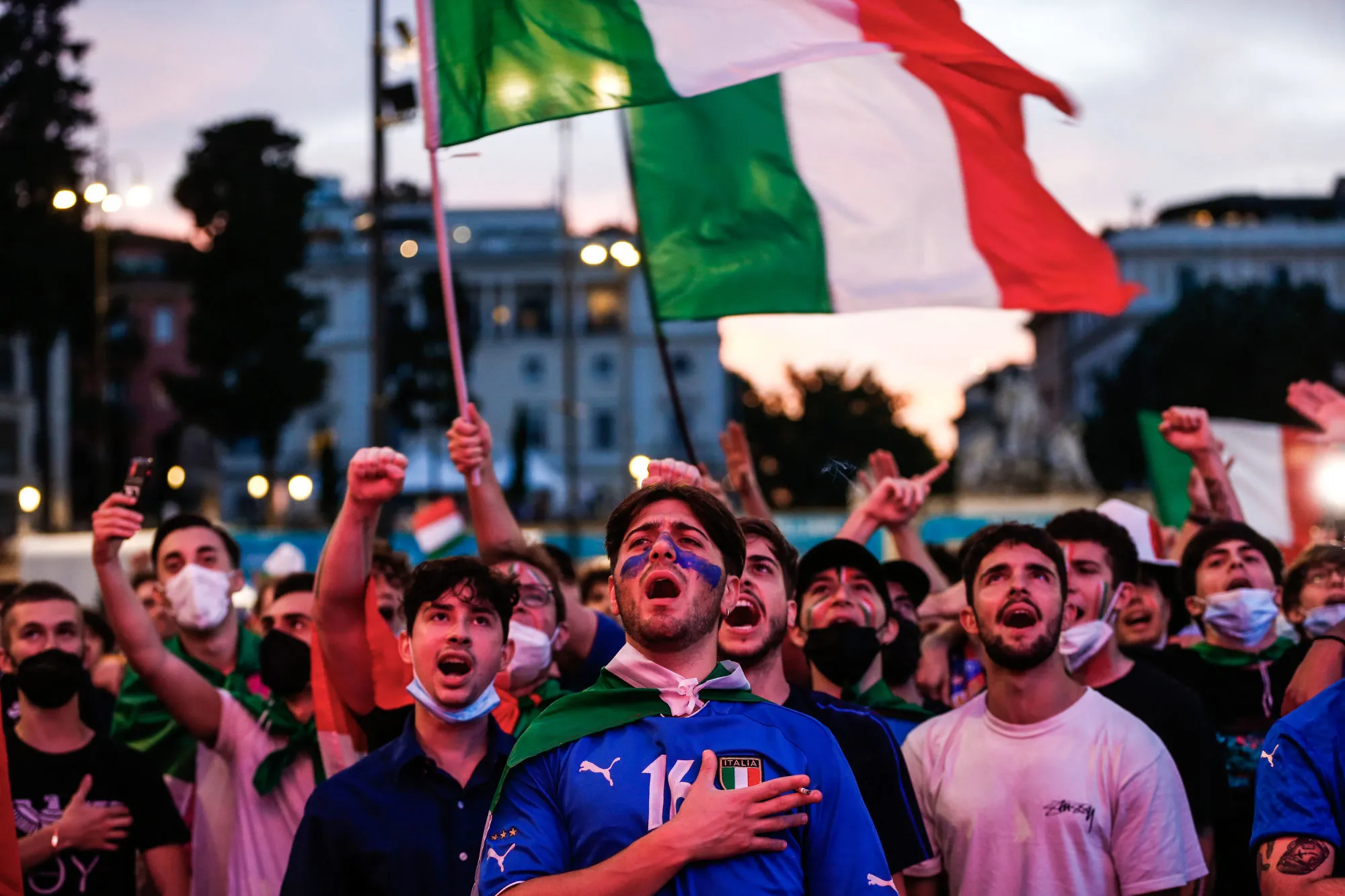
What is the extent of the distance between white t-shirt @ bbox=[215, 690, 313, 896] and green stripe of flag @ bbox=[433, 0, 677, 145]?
2253 millimetres

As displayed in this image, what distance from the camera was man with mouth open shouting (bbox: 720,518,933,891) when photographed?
189 inches

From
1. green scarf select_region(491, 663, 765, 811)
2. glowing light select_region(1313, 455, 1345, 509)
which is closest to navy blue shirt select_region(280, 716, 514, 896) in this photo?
green scarf select_region(491, 663, 765, 811)

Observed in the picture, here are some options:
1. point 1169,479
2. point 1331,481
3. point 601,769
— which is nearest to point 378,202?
point 1169,479

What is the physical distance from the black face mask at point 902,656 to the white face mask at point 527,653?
1.20 metres

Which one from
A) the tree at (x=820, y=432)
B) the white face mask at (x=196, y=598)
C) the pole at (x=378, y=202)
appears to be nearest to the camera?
the white face mask at (x=196, y=598)

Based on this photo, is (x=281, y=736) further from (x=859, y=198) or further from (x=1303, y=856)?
(x=859, y=198)

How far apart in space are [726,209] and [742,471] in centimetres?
129

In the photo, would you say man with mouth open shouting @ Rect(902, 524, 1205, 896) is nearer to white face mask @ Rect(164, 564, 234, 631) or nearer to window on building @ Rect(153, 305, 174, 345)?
white face mask @ Rect(164, 564, 234, 631)

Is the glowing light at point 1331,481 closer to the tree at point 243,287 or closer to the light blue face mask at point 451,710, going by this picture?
the light blue face mask at point 451,710

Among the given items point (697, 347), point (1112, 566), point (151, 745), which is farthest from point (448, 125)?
point (697, 347)

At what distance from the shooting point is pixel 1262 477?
36.2 ft

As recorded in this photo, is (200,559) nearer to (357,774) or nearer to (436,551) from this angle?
(357,774)

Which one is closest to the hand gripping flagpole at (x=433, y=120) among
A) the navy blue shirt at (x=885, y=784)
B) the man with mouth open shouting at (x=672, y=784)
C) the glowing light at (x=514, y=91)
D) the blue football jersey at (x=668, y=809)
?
the glowing light at (x=514, y=91)

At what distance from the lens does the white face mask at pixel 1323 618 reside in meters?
6.10
